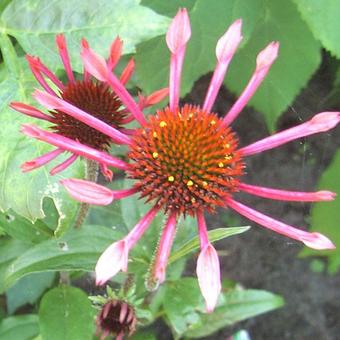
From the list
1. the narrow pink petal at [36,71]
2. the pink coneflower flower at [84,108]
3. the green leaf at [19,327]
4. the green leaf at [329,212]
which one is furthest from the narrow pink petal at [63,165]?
the green leaf at [329,212]

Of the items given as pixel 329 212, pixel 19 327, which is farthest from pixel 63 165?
pixel 329 212

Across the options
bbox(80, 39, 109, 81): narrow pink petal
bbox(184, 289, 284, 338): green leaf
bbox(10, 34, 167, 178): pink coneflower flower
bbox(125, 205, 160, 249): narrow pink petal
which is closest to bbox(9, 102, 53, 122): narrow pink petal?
bbox(10, 34, 167, 178): pink coneflower flower

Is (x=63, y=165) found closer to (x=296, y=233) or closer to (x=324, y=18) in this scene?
(x=296, y=233)

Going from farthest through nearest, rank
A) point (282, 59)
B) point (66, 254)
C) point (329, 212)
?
1. point (329, 212)
2. point (282, 59)
3. point (66, 254)

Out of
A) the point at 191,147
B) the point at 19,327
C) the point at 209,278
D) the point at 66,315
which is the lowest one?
the point at 19,327

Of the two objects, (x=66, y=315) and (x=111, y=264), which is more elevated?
(x=111, y=264)

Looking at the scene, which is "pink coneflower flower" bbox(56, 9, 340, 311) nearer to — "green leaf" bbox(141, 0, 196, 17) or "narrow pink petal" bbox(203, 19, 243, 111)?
"narrow pink petal" bbox(203, 19, 243, 111)
